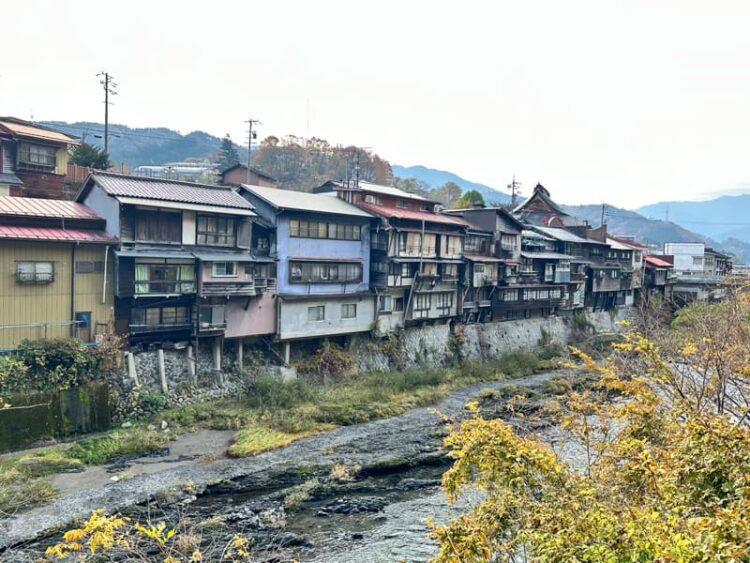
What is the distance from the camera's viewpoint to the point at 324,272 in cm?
2944

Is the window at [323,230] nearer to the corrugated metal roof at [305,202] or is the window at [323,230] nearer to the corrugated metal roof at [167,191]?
the corrugated metal roof at [305,202]

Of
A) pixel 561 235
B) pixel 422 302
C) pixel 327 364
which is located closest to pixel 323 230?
pixel 327 364

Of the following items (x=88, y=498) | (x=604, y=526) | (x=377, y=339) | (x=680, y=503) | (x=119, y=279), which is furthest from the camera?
(x=377, y=339)

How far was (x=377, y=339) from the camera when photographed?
32.5m

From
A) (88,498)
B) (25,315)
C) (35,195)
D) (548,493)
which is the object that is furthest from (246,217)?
(548,493)

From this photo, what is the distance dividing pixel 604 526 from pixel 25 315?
71.0ft

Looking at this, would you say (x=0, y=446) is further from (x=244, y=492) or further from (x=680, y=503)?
(x=680, y=503)

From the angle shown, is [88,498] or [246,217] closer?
[88,498]

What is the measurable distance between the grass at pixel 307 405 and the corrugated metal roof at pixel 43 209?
9077mm

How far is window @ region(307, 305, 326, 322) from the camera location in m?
29.0

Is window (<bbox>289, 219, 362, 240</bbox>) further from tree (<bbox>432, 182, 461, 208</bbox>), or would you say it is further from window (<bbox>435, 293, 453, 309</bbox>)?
tree (<bbox>432, 182, 461, 208</bbox>)

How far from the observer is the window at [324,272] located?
28188 mm

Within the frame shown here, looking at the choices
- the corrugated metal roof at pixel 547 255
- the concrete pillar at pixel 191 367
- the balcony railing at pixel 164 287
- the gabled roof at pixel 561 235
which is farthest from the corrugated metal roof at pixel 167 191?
the gabled roof at pixel 561 235

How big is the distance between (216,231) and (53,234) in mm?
6956
